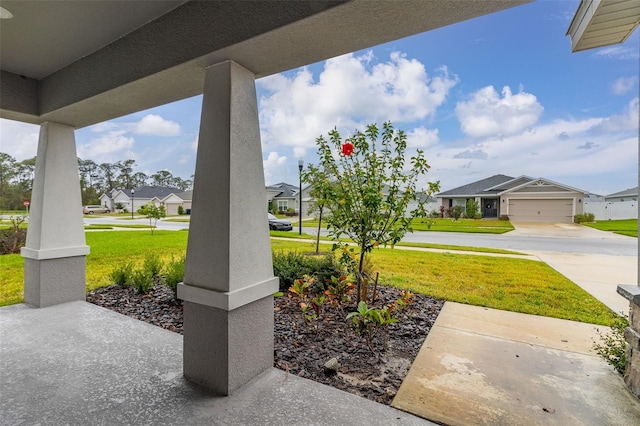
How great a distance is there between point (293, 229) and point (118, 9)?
37.7ft

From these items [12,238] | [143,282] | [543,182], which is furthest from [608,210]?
[12,238]

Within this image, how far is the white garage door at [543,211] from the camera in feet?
51.3

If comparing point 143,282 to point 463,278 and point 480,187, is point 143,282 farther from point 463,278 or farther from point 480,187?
point 480,187

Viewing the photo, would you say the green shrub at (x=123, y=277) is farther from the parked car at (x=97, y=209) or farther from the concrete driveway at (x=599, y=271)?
the concrete driveway at (x=599, y=271)

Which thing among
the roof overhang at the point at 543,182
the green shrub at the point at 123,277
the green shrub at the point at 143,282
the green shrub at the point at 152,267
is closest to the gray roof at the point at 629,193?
the roof overhang at the point at 543,182

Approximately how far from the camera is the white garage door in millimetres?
15648

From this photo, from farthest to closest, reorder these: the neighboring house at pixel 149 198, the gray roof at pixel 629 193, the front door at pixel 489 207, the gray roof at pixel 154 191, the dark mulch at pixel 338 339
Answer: the front door at pixel 489 207 < the gray roof at pixel 154 191 < the neighboring house at pixel 149 198 < the gray roof at pixel 629 193 < the dark mulch at pixel 338 339

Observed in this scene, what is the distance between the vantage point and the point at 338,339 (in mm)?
2725

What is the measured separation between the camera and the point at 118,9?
208 centimetres

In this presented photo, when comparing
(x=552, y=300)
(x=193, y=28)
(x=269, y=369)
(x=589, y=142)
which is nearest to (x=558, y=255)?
(x=589, y=142)

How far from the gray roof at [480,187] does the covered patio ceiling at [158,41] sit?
63.9 ft

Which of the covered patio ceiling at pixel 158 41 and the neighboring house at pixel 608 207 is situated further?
the neighboring house at pixel 608 207

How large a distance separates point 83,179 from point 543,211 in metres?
19.9

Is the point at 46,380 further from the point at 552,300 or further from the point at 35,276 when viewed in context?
the point at 552,300
